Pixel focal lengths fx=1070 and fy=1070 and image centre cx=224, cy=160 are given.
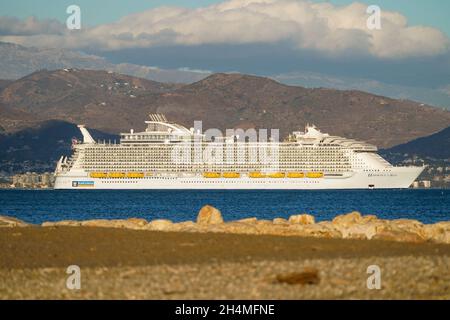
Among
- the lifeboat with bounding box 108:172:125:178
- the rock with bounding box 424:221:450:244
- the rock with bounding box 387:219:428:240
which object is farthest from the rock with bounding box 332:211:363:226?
the lifeboat with bounding box 108:172:125:178

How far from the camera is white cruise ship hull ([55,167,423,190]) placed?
4178 inches

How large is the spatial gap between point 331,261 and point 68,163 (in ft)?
334

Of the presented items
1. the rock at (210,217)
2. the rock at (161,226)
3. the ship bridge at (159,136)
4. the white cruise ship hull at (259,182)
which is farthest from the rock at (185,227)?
the ship bridge at (159,136)

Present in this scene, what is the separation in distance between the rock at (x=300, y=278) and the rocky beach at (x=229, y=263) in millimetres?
16

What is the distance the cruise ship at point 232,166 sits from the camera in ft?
351

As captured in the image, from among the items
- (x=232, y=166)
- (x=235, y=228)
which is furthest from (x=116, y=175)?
(x=235, y=228)

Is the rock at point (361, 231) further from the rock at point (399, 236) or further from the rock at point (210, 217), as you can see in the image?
the rock at point (210, 217)

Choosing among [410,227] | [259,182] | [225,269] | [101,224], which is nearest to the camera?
[225,269]

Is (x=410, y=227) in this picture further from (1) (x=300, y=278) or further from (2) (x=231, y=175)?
(2) (x=231, y=175)

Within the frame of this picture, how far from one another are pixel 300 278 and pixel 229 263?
1460 mm

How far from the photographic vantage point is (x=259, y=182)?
4171 inches

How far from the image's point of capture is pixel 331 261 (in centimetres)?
1830

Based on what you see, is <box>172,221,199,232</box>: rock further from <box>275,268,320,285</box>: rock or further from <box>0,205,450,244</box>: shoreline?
<box>275,268,320,285</box>: rock

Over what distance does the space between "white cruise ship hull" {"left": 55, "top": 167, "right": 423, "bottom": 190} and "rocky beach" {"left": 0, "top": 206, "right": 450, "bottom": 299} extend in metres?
81.9
